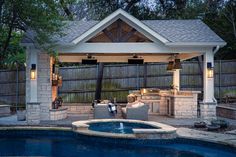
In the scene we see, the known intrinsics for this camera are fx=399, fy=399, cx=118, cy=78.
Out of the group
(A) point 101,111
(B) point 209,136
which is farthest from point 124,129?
(B) point 209,136

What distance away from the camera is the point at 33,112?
1559cm

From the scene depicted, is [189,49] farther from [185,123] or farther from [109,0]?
[109,0]

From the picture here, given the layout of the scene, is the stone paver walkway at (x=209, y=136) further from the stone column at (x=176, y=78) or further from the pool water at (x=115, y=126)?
the stone column at (x=176, y=78)

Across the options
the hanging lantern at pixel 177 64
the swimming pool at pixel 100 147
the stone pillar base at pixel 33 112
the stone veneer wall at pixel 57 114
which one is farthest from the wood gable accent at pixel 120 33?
the swimming pool at pixel 100 147

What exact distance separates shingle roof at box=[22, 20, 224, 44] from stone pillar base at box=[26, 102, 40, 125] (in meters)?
2.50

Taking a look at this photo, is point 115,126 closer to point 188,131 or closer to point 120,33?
point 188,131

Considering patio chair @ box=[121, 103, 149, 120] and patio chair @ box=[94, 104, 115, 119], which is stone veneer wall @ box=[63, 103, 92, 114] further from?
patio chair @ box=[121, 103, 149, 120]

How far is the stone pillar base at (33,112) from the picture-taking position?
50.8ft

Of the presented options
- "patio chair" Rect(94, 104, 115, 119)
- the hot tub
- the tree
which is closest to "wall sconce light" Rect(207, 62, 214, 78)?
the hot tub

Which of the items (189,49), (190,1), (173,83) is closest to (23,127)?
(189,49)

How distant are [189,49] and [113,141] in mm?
6344

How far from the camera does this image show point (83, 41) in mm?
15984

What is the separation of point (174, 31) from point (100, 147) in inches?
308

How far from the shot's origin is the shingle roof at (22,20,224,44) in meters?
16.2
